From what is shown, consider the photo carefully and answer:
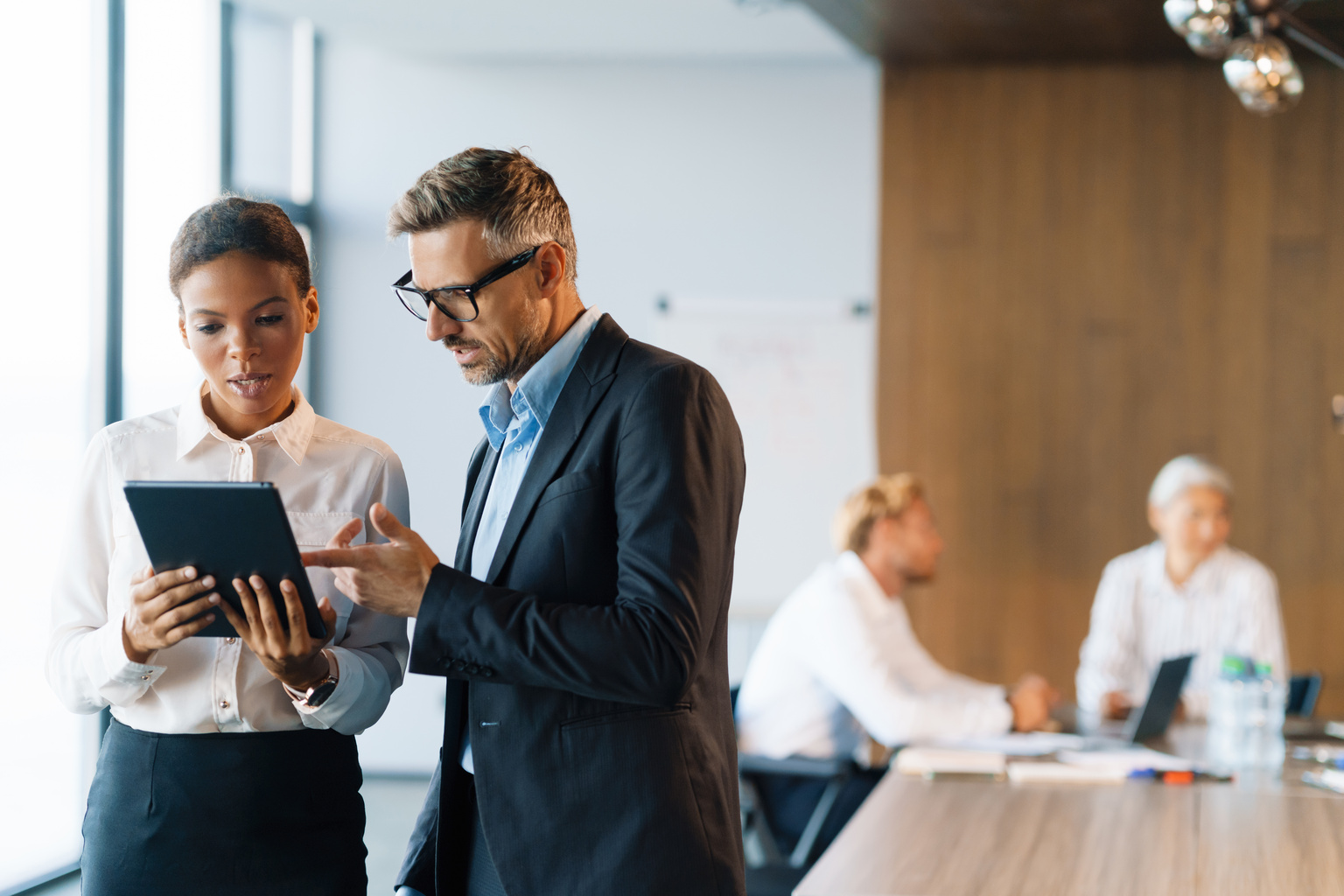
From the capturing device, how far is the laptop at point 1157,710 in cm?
326

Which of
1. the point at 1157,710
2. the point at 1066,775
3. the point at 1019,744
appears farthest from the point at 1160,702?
the point at 1066,775

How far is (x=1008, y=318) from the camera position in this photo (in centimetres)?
525

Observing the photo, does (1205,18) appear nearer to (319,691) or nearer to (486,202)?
(486,202)

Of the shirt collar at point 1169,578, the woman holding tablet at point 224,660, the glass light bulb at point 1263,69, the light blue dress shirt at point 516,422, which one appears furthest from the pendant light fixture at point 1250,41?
the woman holding tablet at point 224,660

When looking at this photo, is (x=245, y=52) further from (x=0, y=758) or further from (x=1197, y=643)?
(x=1197, y=643)

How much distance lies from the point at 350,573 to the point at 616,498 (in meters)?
0.31

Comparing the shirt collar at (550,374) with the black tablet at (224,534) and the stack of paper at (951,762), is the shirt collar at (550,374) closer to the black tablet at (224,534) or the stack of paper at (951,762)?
the black tablet at (224,534)

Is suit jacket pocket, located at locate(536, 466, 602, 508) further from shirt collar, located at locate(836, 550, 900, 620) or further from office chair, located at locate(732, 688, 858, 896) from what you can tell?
shirt collar, located at locate(836, 550, 900, 620)

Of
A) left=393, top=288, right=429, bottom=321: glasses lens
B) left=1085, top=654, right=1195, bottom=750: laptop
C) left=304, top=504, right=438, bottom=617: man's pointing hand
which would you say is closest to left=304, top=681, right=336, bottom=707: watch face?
left=304, top=504, right=438, bottom=617: man's pointing hand

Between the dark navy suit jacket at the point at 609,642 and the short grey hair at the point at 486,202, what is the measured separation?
0.18 metres

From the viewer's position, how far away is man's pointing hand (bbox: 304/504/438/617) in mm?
1317

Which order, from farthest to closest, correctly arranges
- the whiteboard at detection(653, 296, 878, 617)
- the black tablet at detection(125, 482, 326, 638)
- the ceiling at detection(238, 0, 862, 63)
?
the whiteboard at detection(653, 296, 878, 617) < the ceiling at detection(238, 0, 862, 63) < the black tablet at detection(125, 482, 326, 638)

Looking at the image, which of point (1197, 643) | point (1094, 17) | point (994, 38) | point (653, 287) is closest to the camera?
point (1197, 643)

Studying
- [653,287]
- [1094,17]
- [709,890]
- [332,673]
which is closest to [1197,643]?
[1094,17]
